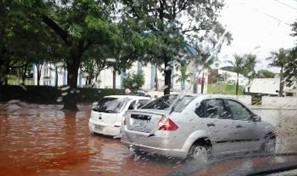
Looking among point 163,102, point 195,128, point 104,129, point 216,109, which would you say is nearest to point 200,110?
point 195,128

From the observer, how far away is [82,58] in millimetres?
12516

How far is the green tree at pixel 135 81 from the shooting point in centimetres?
959

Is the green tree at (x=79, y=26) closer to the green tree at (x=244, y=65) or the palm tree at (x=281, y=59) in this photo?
the green tree at (x=244, y=65)

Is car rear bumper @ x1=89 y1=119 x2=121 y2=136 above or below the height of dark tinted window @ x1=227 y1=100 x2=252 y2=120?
below

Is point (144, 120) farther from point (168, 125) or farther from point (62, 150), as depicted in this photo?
point (62, 150)

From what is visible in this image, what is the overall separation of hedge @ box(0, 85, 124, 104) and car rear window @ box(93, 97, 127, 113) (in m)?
2.33

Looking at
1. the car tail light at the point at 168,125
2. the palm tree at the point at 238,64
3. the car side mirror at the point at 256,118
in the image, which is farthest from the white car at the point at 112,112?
the palm tree at the point at 238,64

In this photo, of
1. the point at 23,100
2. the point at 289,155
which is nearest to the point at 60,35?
the point at 23,100

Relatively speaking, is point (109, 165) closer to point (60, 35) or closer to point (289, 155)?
point (289, 155)

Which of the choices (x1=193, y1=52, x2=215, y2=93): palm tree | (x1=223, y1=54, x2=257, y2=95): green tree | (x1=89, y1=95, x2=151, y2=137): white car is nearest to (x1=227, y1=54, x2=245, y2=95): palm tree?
(x1=223, y1=54, x2=257, y2=95): green tree

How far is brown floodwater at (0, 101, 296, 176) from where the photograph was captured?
6470 mm

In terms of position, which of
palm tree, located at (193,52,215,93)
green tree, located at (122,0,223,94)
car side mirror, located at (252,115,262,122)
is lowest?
car side mirror, located at (252,115,262,122)

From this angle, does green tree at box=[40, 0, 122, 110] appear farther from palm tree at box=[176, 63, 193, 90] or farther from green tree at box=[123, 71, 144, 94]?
palm tree at box=[176, 63, 193, 90]

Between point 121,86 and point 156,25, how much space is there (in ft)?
10.2
